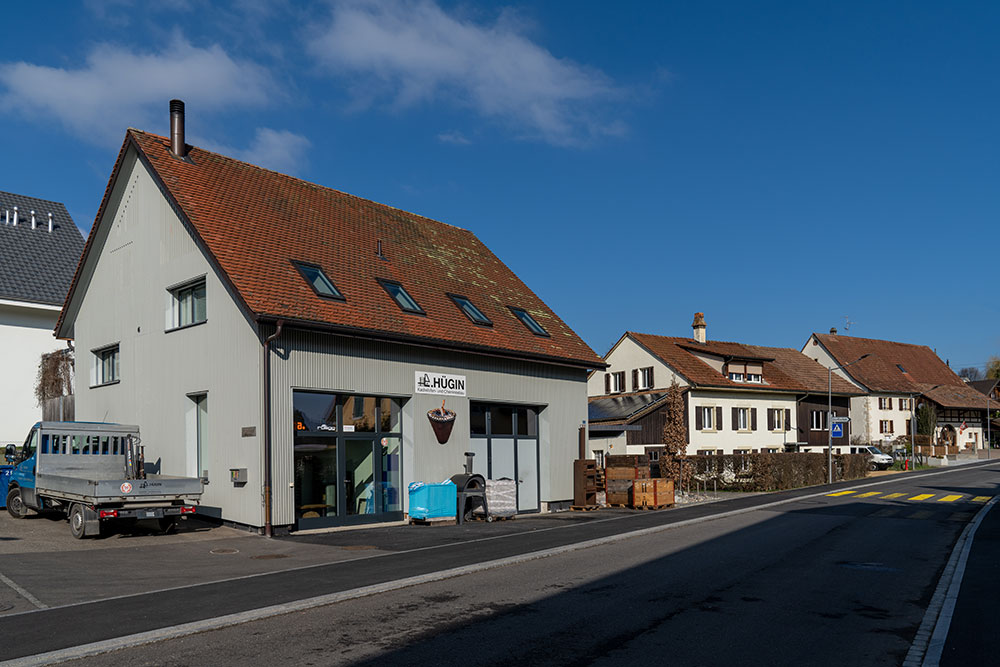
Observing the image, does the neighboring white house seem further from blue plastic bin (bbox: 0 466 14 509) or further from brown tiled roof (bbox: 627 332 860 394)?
brown tiled roof (bbox: 627 332 860 394)

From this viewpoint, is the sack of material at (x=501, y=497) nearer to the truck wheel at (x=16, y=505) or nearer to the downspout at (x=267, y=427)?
the downspout at (x=267, y=427)

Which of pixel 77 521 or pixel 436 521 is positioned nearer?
pixel 77 521

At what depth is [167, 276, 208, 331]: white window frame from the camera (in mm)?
20458

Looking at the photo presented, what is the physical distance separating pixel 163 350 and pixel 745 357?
142 feet

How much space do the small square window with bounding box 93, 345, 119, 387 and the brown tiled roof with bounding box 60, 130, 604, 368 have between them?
9.01ft

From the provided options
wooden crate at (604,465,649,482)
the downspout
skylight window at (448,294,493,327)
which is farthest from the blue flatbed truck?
wooden crate at (604,465,649,482)

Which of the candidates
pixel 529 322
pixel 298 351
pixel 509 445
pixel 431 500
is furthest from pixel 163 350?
pixel 529 322

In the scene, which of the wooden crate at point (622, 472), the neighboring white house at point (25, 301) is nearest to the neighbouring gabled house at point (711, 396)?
the wooden crate at point (622, 472)

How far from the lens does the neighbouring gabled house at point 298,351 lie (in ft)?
61.7

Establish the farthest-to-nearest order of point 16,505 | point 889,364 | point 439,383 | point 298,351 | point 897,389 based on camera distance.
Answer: point 889,364 < point 897,389 < point 439,383 < point 16,505 < point 298,351

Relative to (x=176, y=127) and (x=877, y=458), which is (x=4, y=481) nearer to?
(x=176, y=127)

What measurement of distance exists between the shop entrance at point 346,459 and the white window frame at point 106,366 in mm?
8080

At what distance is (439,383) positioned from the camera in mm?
22391

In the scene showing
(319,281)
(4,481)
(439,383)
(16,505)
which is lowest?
(16,505)
